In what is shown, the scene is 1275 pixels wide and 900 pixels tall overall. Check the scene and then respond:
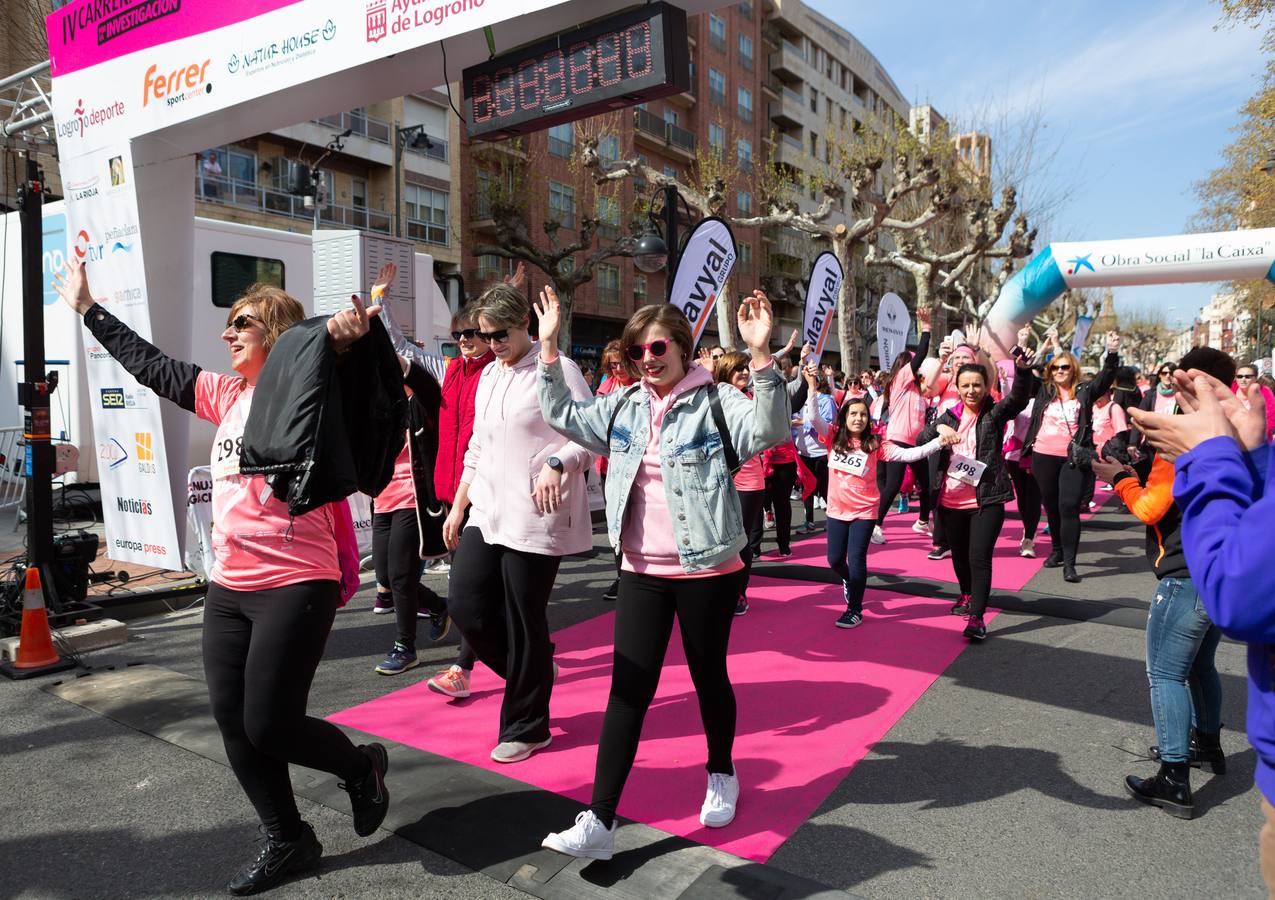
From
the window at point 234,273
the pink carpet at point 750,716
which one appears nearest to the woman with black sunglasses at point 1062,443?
the pink carpet at point 750,716

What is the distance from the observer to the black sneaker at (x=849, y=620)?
5.85m

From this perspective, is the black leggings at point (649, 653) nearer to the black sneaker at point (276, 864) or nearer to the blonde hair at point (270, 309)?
the black sneaker at point (276, 864)

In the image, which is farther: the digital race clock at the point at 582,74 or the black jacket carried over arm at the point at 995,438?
the black jacket carried over arm at the point at 995,438

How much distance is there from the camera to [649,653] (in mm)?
2812

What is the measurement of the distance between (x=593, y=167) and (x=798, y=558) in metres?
9.10

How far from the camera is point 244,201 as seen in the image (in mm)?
25531

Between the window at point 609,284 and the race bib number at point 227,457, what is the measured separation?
34.3 meters

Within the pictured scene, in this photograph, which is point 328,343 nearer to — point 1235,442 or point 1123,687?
point 1235,442

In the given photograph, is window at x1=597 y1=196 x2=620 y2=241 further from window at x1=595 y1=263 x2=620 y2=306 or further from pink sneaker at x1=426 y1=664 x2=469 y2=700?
pink sneaker at x1=426 y1=664 x2=469 y2=700

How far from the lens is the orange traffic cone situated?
4793mm

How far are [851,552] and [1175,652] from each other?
264 centimetres

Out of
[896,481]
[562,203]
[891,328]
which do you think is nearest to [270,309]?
[896,481]

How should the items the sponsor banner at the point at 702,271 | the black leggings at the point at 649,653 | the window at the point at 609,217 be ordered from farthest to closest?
the window at the point at 609,217 < the sponsor banner at the point at 702,271 < the black leggings at the point at 649,653

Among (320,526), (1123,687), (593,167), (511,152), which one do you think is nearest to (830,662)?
(1123,687)
